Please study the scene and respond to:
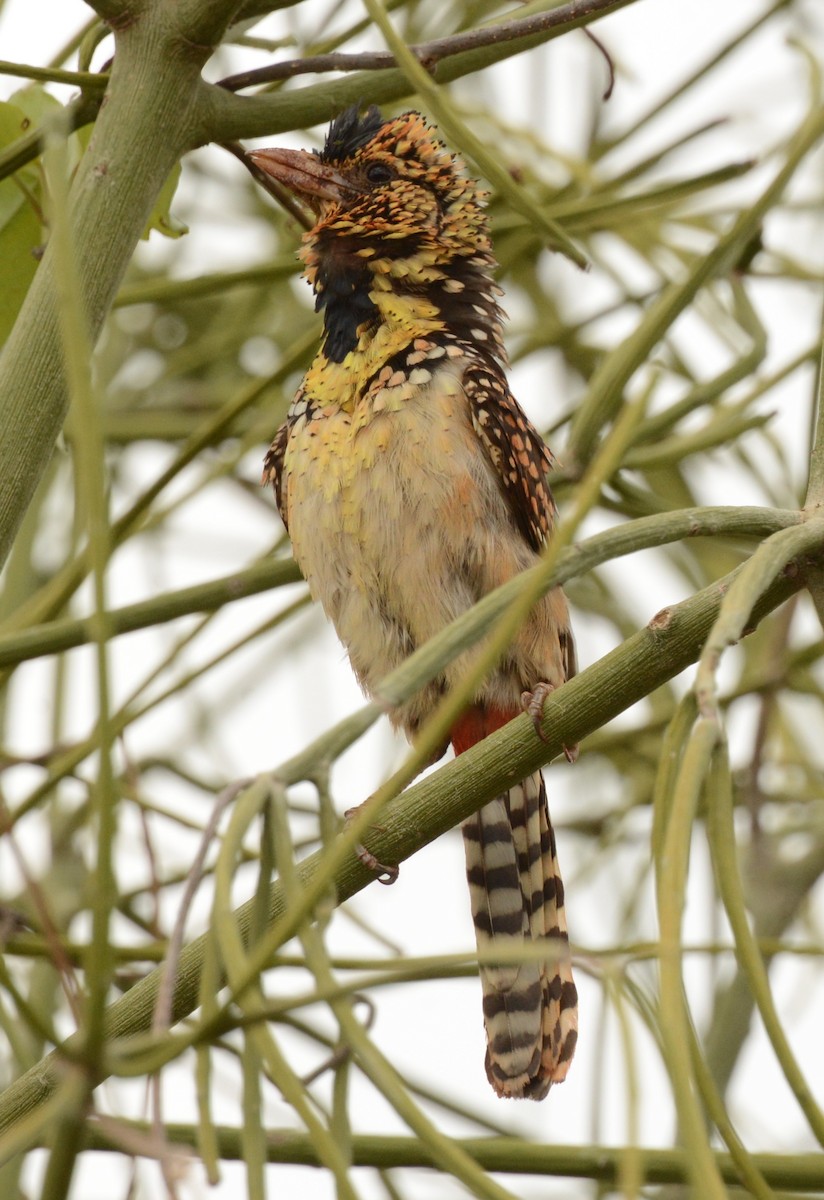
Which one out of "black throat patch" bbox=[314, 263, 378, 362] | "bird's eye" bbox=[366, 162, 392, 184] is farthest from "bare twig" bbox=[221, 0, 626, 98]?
"bird's eye" bbox=[366, 162, 392, 184]

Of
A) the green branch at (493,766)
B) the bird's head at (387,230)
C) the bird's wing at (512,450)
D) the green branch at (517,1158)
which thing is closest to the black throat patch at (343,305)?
the bird's head at (387,230)

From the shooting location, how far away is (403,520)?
278 cm

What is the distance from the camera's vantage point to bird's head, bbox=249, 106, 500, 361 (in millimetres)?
2932

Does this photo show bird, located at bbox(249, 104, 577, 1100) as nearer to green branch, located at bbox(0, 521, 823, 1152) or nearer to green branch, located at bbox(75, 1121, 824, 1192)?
green branch, located at bbox(75, 1121, 824, 1192)

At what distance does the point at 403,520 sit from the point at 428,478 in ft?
0.28

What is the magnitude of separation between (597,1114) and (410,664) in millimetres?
506

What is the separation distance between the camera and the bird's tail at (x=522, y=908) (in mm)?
2848

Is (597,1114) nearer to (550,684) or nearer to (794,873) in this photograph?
(550,684)

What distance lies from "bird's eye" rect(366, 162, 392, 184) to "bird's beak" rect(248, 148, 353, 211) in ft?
0.21

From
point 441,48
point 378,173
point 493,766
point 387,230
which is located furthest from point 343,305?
point 493,766

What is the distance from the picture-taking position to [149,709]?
7.70ft

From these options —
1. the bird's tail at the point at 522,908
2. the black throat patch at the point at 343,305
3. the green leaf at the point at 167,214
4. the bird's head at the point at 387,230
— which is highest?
the bird's head at the point at 387,230

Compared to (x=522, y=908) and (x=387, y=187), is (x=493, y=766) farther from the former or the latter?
(x=387, y=187)

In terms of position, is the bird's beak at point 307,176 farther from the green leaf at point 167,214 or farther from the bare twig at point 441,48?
the bare twig at point 441,48
